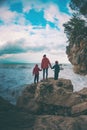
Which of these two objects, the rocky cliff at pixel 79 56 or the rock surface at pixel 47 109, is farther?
the rocky cliff at pixel 79 56

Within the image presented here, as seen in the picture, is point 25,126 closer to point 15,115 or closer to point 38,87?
point 15,115

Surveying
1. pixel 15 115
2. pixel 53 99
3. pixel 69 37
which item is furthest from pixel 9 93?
pixel 15 115

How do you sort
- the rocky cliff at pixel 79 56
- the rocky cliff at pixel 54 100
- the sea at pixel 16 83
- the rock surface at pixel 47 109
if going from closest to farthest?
1. the rock surface at pixel 47 109
2. the rocky cliff at pixel 54 100
3. the rocky cliff at pixel 79 56
4. the sea at pixel 16 83

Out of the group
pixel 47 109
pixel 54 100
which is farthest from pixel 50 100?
pixel 47 109

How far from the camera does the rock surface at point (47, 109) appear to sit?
63.0 ft

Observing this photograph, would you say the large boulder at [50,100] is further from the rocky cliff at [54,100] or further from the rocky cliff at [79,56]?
the rocky cliff at [79,56]

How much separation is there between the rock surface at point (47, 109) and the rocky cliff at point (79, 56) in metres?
4.12

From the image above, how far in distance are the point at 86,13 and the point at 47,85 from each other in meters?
9.88

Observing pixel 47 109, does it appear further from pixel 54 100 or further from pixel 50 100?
pixel 54 100

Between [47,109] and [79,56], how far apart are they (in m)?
8.51

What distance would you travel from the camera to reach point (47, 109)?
24.3m

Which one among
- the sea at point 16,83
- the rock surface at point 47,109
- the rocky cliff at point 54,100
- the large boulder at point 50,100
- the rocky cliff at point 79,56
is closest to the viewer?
the rock surface at point 47,109

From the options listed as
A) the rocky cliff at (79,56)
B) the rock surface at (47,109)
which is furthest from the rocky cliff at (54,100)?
the rocky cliff at (79,56)

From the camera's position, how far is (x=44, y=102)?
24406 millimetres
